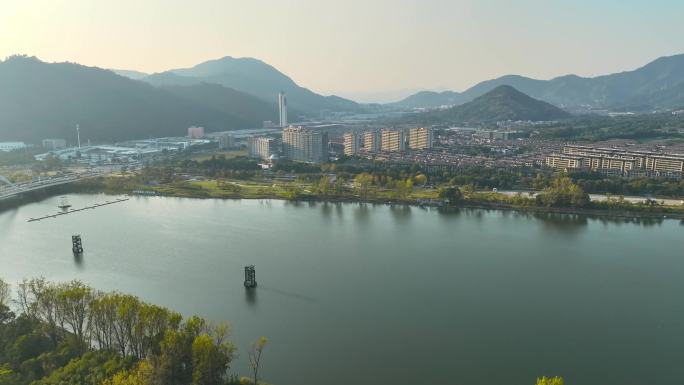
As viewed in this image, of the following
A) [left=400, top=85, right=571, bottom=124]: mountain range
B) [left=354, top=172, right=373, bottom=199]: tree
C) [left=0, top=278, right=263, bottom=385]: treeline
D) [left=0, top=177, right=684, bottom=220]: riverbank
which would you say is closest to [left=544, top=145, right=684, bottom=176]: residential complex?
[left=0, top=177, right=684, bottom=220]: riverbank

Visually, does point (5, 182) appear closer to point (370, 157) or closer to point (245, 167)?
point (245, 167)

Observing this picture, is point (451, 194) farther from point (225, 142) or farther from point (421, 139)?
point (225, 142)

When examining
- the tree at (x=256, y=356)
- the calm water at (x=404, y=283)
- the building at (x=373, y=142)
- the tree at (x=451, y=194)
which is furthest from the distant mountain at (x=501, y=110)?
the tree at (x=256, y=356)

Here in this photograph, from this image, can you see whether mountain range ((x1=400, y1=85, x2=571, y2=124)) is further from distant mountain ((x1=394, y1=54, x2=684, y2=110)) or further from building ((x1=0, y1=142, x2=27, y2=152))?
building ((x1=0, y1=142, x2=27, y2=152))

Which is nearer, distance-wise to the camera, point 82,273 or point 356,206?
point 82,273

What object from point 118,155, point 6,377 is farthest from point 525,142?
point 6,377

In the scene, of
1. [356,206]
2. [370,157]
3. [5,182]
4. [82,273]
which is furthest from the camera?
[370,157]

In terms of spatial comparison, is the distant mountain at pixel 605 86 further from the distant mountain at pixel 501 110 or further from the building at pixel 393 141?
the building at pixel 393 141

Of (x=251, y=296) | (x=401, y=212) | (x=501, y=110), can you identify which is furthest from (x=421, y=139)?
(x=501, y=110)
